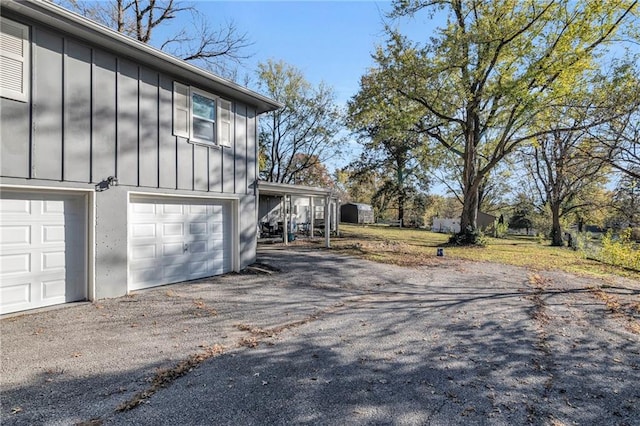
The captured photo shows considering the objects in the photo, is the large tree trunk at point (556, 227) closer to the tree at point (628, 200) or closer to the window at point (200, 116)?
the tree at point (628, 200)

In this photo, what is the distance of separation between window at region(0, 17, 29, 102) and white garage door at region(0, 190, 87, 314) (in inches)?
61.9

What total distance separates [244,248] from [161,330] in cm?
453

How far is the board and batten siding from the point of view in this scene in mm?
5254

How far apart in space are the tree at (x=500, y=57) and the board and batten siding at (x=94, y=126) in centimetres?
1200

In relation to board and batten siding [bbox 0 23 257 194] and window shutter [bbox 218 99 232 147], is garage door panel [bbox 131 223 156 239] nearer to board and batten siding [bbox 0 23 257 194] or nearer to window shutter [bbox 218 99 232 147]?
board and batten siding [bbox 0 23 257 194]

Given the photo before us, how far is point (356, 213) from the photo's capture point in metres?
38.9

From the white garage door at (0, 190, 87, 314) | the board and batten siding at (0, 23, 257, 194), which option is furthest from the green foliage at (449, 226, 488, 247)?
the white garage door at (0, 190, 87, 314)

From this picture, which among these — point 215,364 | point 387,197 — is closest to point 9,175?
point 215,364

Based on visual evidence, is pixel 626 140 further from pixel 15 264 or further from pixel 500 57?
pixel 15 264

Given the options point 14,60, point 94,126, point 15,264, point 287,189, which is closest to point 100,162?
point 94,126

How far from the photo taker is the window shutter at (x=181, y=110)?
7.50m

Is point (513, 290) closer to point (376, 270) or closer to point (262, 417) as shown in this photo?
point (376, 270)

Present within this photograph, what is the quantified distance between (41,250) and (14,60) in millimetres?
3020

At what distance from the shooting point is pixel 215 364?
3.73 metres
